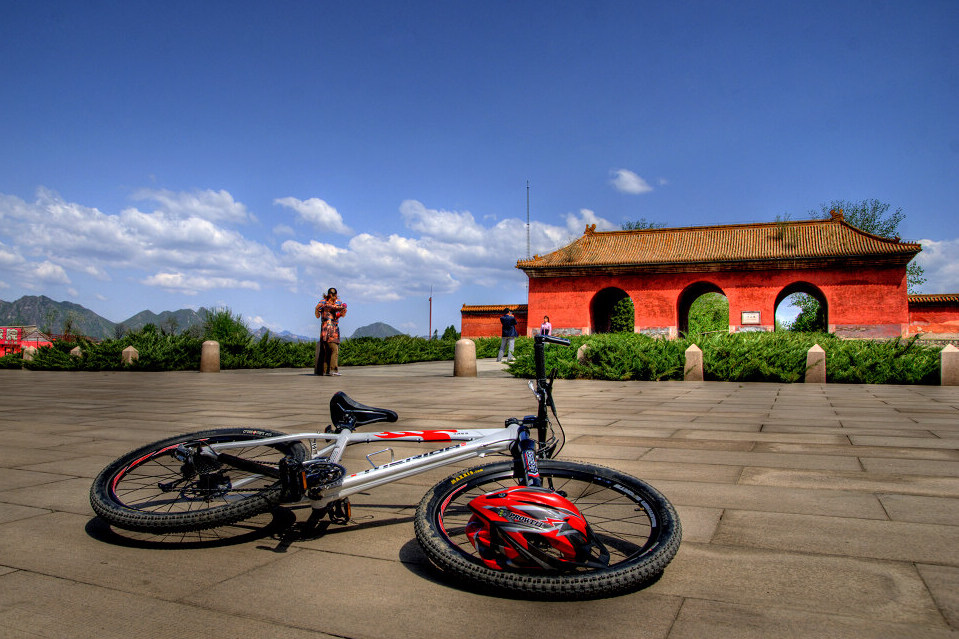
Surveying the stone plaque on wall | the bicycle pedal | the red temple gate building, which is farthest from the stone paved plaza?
the red temple gate building

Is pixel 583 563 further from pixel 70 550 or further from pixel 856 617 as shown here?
pixel 70 550

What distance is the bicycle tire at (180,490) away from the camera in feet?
8.77

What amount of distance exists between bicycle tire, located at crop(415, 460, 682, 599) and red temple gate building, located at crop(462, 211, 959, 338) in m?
33.4

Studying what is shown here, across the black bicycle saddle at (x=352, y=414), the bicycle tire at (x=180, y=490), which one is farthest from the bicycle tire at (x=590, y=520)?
the bicycle tire at (x=180, y=490)

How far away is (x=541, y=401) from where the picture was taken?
2670 millimetres

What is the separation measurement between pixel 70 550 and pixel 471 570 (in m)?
1.84

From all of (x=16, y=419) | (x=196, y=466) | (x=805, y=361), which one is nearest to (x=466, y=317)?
(x=805, y=361)

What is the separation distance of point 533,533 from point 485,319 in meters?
38.1

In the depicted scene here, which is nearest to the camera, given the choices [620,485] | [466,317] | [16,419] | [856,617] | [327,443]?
[856,617]

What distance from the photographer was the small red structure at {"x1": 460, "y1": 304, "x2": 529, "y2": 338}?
3909 centimetres

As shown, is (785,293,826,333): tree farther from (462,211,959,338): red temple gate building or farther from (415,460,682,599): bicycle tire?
(415,460,682,599): bicycle tire

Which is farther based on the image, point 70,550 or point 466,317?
point 466,317

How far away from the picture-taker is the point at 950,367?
38.8 feet

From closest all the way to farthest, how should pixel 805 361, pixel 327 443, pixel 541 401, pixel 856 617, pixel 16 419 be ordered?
pixel 856 617
pixel 541 401
pixel 327 443
pixel 16 419
pixel 805 361
